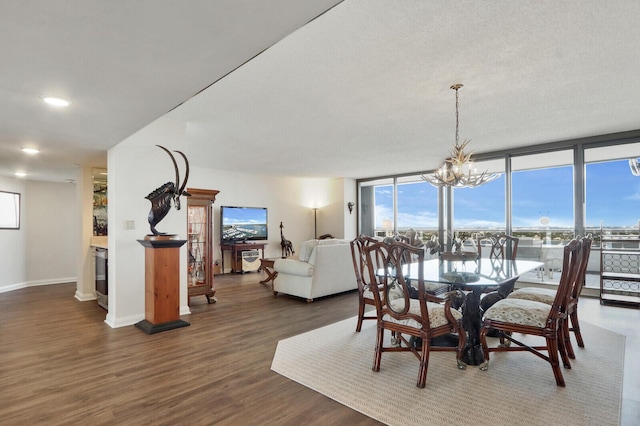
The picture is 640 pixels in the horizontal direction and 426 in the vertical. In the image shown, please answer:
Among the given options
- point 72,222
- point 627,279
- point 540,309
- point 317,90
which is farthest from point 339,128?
point 72,222

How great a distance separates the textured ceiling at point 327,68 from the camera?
1.58m

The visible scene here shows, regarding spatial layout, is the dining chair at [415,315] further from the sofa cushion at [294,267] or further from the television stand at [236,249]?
the television stand at [236,249]

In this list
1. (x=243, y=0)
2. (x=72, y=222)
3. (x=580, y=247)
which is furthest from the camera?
(x=72, y=222)

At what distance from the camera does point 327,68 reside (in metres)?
2.89

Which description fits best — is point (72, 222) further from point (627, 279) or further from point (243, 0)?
point (627, 279)

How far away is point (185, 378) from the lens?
2.53 m

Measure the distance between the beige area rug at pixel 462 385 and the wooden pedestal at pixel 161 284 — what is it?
4.70ft

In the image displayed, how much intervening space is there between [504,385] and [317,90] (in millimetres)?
2970

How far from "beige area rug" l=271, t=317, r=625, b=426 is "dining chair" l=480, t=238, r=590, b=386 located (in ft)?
0.58

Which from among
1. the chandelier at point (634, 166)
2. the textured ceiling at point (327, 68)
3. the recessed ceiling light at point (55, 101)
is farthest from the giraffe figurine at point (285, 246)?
the chandelier at point (634, 166)

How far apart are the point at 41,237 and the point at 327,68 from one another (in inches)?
289

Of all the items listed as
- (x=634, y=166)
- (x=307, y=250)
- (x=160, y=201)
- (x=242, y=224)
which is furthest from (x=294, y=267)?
(x=634, y=166)

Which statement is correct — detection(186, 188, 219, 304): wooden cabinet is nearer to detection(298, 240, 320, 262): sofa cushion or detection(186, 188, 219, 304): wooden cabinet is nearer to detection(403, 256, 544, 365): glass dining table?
detection(298, 240, 320, 262): sofa cushion

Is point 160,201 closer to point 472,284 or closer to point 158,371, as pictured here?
point 158,371
